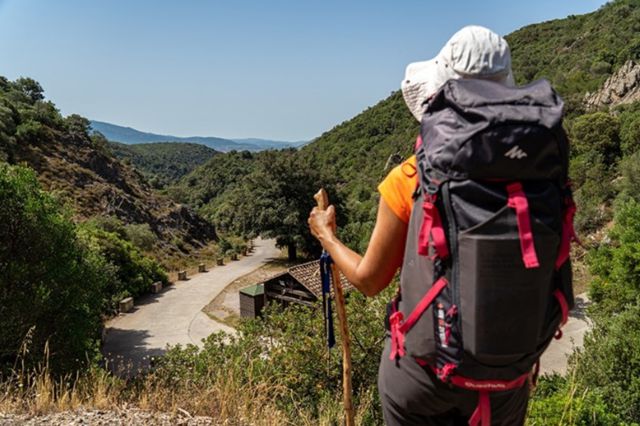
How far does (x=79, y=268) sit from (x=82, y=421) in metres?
7.05

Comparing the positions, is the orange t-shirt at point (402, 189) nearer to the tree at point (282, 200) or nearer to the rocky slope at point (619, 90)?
the tree at point (282, 200)

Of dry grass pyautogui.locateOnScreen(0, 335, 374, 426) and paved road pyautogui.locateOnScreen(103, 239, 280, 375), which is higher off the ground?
dry grass pyautogui.locateOnScreen(0, 335, 374, 426)

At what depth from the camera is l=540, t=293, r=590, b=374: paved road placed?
12.5m

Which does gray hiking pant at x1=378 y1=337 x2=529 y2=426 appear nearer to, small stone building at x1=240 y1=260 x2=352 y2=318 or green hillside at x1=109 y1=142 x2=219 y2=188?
small stone building at x1=240 y1=260 x2=352 y2=318

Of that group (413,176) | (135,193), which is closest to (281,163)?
(135,193)

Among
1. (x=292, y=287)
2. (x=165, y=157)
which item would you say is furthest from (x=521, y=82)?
(x=165, y=157)

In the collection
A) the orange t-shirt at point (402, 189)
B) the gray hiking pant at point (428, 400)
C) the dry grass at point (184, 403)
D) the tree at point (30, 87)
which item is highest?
the tree at point (30, 87)

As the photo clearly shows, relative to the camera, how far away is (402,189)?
1.45 metres

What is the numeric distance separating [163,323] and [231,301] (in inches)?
155

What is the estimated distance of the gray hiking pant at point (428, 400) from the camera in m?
1.51

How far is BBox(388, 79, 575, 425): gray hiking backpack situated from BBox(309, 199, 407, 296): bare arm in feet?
0.36

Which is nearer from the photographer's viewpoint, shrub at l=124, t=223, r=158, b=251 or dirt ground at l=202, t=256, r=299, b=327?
dirt ground at l=202, t=256, r=299, b=327

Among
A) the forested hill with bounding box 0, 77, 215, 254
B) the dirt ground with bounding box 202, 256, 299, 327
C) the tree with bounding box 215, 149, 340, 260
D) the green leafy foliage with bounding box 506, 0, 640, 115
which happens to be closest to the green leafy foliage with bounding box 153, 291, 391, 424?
the dirt ground with bounding box 202, 256, 299, 327

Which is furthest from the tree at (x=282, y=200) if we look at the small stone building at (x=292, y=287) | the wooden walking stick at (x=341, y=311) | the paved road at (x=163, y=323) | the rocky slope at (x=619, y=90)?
the wooden walking stick at (x=341, y=311)
